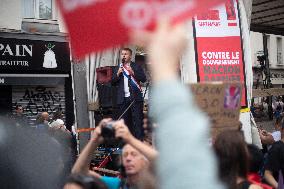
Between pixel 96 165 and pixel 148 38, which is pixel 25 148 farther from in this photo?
pixel 96 165

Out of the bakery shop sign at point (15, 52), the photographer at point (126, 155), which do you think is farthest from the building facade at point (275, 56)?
the photographer at point (126, 155)

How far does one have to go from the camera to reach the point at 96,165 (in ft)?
22.5

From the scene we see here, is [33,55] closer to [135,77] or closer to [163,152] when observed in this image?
[135,77]

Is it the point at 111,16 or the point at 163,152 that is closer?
the point at 163,152

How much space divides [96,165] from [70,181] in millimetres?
4353

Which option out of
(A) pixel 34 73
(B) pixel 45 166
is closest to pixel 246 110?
(B) pixel 45 166

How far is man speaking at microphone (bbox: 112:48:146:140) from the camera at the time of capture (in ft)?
21.2

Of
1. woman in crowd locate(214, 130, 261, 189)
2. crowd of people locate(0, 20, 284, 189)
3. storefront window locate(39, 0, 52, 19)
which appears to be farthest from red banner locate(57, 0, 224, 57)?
storefront window locate(39, 0, 52, 19)

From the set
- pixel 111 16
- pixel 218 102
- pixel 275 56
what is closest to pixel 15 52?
pixel 218 102

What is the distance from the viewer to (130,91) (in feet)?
21.6

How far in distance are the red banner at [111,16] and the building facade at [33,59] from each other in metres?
14.2

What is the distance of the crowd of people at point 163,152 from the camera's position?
143 centimetres

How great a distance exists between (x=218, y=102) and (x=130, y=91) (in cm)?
389

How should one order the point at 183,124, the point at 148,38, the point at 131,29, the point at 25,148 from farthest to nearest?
the point at 25,148 < the point at 131,29 < the point at 148,38 < the point at 183,124
